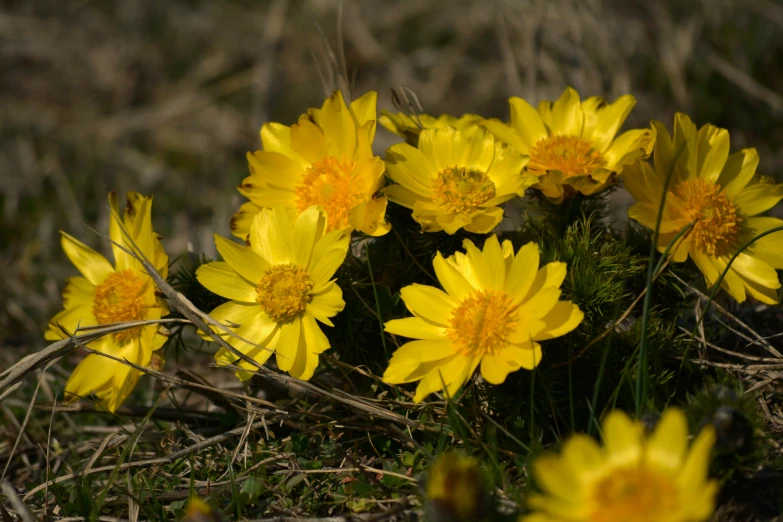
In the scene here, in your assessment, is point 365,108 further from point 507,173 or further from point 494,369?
point 494,369

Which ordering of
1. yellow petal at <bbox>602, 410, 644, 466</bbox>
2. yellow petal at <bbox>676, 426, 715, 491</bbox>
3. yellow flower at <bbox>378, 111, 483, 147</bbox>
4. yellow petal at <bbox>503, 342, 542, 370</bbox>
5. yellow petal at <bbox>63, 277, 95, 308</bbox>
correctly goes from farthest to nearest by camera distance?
yellow petal at <bbox>63, 277, 95, 308</bbox> → yellow flower at <bbox>378, 111, 483, 147</bbox> → yellow petal at <bbox>503, 342, 542, 370</bbox> → yellow petal at <bbox>602, 410, 644, 466</bbox> → yellow petal at <bbox>676, 426, 715, 491</bbox>

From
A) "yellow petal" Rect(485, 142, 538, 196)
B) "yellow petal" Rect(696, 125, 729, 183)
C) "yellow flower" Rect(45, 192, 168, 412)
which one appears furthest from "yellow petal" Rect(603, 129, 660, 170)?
"yellow flower" Rect(45, 192, 168, 412)

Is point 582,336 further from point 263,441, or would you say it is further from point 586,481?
point 263,441

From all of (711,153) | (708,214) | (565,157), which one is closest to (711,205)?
(708,214)

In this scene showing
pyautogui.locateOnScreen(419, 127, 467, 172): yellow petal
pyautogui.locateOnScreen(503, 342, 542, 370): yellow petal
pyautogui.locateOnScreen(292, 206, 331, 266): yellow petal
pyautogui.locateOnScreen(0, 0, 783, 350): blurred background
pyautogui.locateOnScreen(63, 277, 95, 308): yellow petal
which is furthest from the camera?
pyautogui.locateOnScreen(0, 0, 783, 350): blurred background

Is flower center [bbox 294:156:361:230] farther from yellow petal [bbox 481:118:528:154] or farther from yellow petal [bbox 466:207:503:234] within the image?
yellow petal [bbox 481:118:528:154]

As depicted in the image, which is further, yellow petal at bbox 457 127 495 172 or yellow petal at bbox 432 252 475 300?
yellow petal at bbox 457 127 495 172

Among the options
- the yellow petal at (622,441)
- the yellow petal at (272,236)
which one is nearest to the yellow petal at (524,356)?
the yellow petal at (622,441)

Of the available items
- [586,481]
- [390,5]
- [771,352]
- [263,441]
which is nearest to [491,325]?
[586,481]
